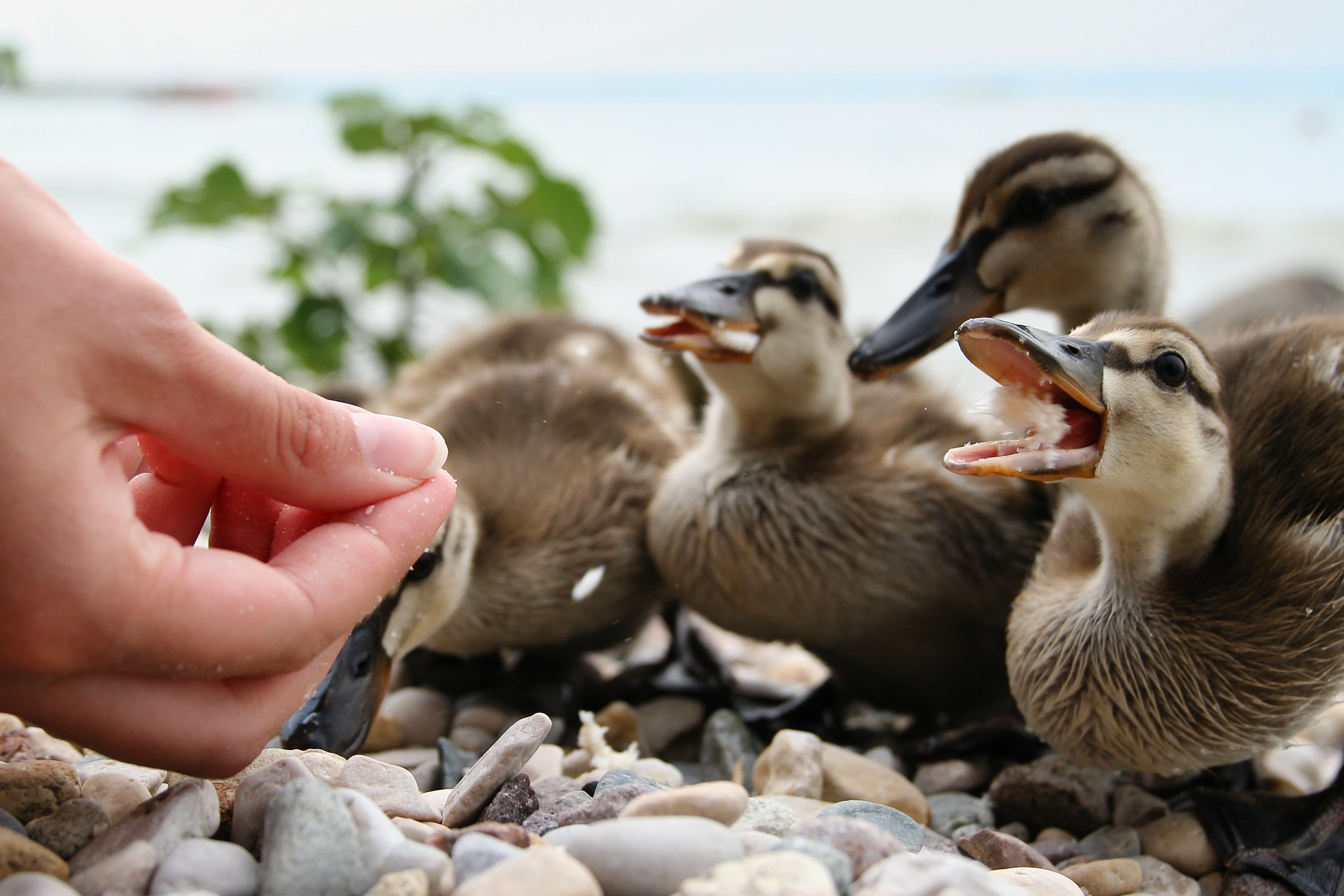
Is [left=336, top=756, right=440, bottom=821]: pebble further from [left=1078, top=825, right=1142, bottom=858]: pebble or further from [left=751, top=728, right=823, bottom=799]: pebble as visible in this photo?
[left=1078, top=825, right=1142, bottom=858]: pebble

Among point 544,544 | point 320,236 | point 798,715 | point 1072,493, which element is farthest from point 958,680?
point 320,236

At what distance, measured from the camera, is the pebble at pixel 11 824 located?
1082 mm

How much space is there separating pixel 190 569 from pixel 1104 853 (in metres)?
1.23

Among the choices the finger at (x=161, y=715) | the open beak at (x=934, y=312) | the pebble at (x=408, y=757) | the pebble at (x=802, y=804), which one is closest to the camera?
the finger at (x=161, y=715)

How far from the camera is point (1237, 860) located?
4.92 ft

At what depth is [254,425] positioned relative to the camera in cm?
105

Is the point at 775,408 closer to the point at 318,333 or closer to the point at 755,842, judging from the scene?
the point at 755,842

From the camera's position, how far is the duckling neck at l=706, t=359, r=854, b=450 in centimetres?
212

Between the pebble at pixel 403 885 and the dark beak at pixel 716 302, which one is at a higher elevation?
the dark beak at pixel 716 302

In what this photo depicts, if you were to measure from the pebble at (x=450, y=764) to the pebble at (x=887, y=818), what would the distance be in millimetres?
547

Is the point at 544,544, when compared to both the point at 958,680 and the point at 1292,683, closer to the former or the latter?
the point at 958,680

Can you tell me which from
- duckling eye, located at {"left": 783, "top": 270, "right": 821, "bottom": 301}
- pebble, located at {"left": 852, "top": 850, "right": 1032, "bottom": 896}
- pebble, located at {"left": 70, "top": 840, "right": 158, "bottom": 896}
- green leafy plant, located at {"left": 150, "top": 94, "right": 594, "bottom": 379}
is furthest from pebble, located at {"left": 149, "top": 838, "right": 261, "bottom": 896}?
green leafy plant, located at {"left": 150, "top": 94, "right": 594, "bottom": 379}

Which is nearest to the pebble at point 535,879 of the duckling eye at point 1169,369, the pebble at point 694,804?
the pebble at point 694,804

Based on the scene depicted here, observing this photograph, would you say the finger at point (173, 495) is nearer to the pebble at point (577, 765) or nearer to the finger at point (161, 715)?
the finger at point (161, 715)
